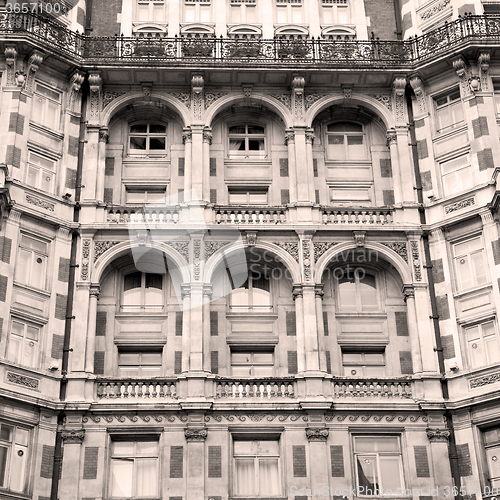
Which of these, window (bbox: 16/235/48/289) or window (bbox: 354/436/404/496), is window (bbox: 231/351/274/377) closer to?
window (bbox: 354/436/404/496)

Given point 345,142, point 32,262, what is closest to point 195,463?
point 32,262

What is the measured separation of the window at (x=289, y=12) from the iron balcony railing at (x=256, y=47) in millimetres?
1596

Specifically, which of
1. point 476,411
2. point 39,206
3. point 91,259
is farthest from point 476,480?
point 39,206

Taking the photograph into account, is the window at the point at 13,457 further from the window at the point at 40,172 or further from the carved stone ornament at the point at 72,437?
the window at the point at 40,172

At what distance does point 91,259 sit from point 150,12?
13.4 meters

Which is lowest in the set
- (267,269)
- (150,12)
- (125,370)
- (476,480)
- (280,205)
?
(476,480)

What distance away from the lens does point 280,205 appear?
38.8 metres

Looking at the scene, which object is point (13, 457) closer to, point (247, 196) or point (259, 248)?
point (259, 248)

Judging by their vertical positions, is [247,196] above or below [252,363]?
above

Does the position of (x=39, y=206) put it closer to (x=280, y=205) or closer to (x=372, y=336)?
(x=280, y=205)

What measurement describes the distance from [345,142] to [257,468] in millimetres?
15578

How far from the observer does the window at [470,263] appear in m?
36.5

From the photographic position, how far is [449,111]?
133 ft

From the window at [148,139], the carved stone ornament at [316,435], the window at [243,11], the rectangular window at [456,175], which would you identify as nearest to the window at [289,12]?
the window at [243,11]
